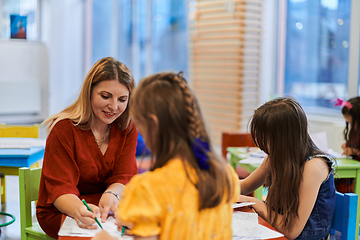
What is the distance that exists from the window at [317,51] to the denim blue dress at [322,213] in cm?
361

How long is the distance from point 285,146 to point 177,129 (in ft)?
2.33

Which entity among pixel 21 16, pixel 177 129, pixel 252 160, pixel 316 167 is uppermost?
pixel 21 16

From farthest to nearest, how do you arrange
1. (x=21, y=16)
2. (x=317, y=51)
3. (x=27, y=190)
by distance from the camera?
(x=21, y=16)
(x=317, y=51)
(x=27, y=190)

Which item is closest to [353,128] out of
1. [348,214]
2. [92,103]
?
[348,214]

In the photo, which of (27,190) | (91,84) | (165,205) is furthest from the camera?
(27,190)

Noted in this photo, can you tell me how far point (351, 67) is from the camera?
187 inches

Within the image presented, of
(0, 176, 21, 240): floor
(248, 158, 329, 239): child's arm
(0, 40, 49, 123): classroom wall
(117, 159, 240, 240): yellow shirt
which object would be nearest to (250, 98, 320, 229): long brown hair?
(248, 158, 329, 239): child's arm

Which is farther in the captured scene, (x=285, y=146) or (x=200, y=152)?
(x=285, y=146)

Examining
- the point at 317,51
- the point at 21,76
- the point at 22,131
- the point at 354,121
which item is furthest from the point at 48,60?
the point at 354,121

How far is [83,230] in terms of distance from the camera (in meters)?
1.34

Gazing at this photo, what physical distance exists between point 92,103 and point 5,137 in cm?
229

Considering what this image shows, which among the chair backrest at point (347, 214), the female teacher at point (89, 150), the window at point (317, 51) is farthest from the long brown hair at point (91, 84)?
the window at point (317, 51)

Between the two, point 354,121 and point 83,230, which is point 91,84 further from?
point 354,121

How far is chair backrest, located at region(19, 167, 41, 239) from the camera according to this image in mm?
1847
